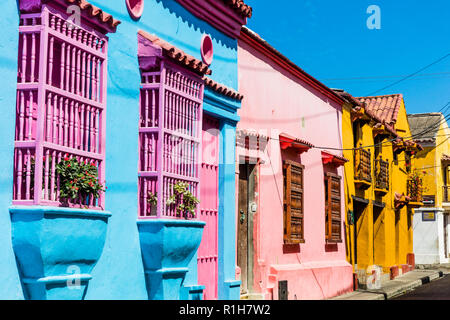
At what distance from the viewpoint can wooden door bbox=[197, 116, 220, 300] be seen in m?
9.37

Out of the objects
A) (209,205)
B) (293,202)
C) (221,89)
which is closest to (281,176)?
(293,202)

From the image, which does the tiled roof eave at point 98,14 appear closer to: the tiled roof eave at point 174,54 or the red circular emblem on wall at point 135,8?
the red circular emblem on wall at point 135,8

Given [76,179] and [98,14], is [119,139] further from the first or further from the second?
[98,14]

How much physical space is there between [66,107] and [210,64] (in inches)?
149

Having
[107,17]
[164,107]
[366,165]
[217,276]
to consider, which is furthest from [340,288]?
[107,17]

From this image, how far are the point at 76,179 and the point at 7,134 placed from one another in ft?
2.53

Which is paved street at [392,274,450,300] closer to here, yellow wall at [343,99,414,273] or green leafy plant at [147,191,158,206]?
yellow wall at [343,99,414,273]

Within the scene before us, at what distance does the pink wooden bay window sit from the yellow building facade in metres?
10.7

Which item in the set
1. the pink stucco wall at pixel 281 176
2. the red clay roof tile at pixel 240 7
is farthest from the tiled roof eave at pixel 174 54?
the pink stucco wall at pixel 281 176

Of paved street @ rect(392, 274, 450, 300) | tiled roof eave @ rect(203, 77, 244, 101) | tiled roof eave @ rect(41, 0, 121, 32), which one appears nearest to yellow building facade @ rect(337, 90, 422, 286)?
paved street @ rect(392, 274, 450, 300)

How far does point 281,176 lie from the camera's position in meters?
12.9
